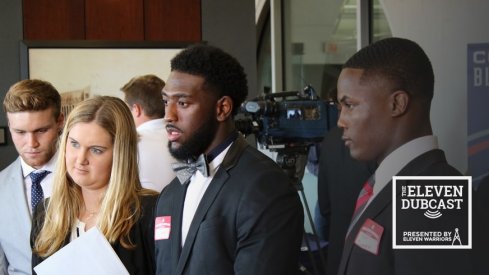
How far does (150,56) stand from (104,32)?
283mm

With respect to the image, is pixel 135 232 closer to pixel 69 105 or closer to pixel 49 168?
pixel 49 168

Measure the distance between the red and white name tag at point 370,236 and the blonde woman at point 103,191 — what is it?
2.20 ft

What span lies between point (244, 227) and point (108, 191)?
42cm

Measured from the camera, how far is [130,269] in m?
1.44

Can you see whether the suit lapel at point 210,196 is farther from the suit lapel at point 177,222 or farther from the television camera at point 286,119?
the television camera at point 286,119

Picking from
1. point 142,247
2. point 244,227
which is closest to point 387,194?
point 244,227

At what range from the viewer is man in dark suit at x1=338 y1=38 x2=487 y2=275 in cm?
91

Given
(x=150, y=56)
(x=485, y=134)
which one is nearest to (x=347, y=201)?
(x=485, y=134)

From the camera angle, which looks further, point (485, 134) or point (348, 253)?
point (485, 134)

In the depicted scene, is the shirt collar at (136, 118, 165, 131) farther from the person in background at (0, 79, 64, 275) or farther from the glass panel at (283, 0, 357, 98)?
the glass panel at (283, 0, 357, 98)

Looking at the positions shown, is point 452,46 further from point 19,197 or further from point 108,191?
point 19,197

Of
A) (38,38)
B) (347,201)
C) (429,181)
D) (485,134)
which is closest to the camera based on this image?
(429,181)

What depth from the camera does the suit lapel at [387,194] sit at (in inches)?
36.1

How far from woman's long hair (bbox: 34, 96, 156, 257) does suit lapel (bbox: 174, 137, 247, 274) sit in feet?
0.67
